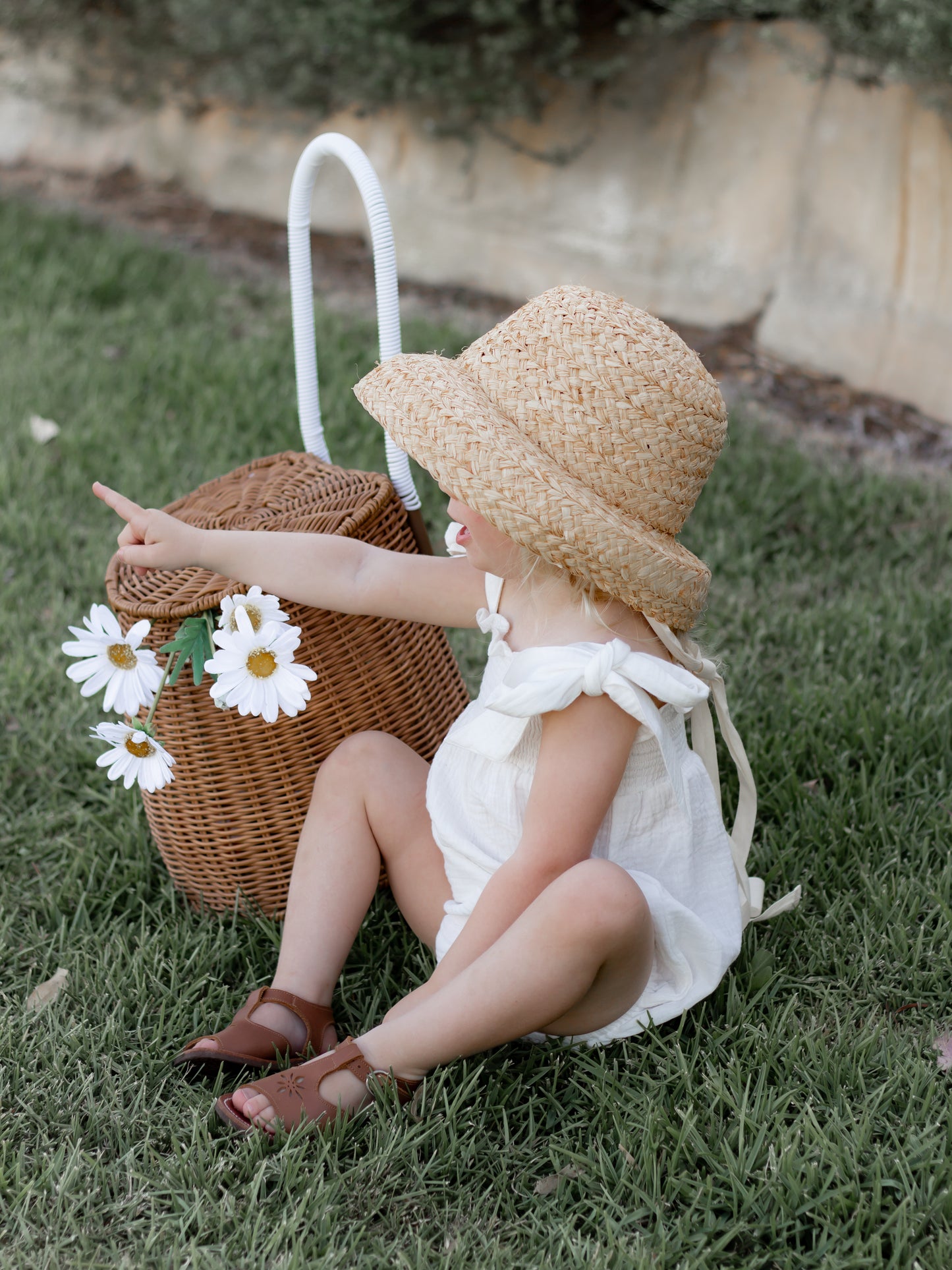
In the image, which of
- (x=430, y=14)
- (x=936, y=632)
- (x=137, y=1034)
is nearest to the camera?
(x=137, y=1034)

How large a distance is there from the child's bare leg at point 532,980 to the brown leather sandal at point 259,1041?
95mm

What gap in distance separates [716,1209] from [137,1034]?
0.81 m

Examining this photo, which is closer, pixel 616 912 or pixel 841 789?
pixel 616 912

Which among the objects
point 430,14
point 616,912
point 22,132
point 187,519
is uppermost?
point 430,14

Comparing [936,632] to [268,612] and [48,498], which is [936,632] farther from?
[48,498]

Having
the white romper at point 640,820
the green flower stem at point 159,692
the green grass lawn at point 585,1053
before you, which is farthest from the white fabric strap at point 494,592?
the green grass lawn at point 585,1053

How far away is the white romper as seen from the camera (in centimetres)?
156

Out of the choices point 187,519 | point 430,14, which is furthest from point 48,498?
point 430,14

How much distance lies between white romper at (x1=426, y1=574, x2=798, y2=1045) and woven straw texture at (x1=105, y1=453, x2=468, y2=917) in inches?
8.7

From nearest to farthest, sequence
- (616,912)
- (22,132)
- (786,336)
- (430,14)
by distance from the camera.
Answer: (616,912) → (786,336) → (430,14) → (22,132)

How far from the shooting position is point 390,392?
1538mm

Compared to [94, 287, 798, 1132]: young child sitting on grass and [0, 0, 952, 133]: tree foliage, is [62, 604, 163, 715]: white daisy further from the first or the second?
[0, 0, 952, 133]: tree foliage

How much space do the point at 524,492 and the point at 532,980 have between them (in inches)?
23.3

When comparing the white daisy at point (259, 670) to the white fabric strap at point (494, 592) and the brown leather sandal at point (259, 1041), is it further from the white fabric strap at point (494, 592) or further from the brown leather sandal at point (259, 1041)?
the brown leather sandal at point (259, 1041)
